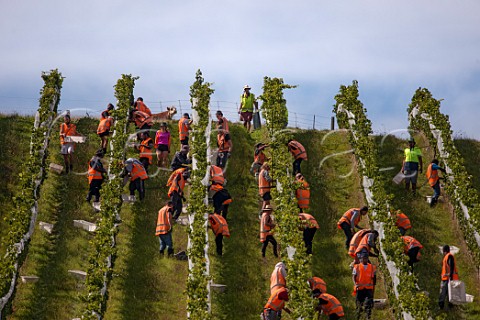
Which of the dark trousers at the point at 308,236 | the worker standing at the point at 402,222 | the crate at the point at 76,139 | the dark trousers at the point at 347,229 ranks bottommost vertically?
the dark trousers at the point at 308,236

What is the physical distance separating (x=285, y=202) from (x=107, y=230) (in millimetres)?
6535

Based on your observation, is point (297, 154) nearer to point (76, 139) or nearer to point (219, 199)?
point (219, 199)

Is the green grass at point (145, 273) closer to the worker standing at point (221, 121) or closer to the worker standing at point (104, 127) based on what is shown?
the worker standing at point (104, 127)

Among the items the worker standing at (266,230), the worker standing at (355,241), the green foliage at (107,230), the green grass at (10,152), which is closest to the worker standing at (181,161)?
the green foliage at (107,230)

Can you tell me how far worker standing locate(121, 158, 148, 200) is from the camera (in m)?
37.0

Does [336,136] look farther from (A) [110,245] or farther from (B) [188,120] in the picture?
(A) [110,245]

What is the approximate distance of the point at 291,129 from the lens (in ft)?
147

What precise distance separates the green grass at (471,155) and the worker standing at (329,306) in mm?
13041

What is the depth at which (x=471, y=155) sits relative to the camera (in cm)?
4312

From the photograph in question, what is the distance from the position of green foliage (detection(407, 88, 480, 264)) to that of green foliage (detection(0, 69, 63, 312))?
16.4m

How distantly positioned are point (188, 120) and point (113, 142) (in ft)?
13.3

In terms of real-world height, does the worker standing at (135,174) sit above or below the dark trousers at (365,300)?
above

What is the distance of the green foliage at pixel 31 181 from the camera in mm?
32344

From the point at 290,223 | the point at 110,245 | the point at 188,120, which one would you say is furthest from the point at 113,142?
the point at 290,223
